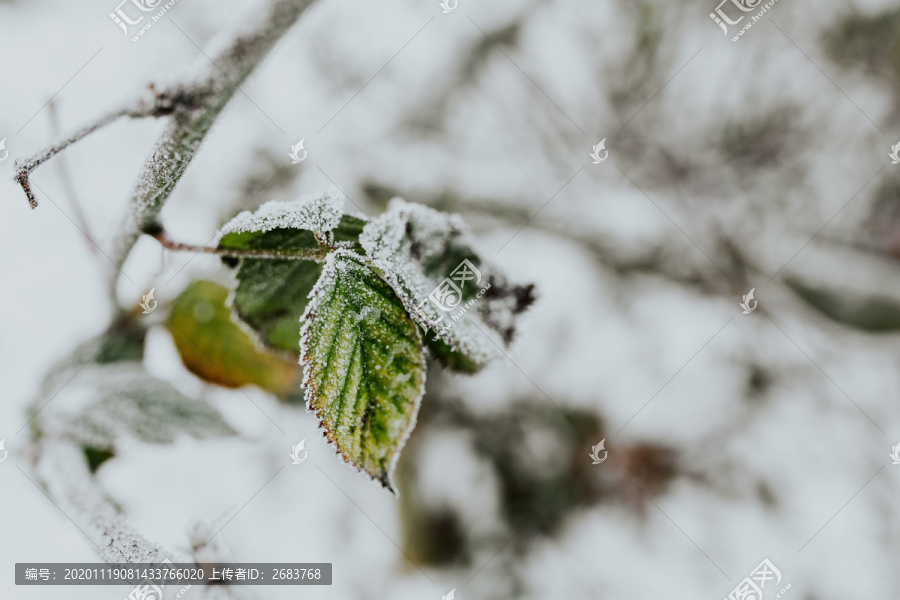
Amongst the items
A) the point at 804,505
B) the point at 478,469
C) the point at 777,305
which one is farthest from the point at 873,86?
the point at 478,469

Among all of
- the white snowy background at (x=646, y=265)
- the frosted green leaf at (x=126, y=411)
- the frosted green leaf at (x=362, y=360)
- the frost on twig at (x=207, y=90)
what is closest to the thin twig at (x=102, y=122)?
the frost on twig at (x=207, y=90)

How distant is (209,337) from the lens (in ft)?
2.47

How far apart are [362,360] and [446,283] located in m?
0.10

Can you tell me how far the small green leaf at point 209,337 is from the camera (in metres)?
0.75

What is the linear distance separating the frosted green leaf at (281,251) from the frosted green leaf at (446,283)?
3cm

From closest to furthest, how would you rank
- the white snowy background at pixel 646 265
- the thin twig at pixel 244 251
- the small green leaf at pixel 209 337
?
1. the thin twig at pixel 244 251
2. the small green leaf at pixel 209 337
3. the white snowy background at pixel 646 265

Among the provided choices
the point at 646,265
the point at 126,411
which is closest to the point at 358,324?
the point at 126,411

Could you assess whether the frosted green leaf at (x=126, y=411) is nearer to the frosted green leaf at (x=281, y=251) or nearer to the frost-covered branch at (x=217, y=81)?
the frosted green leaf at (x=281, y=251)

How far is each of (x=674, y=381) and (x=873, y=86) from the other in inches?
67.3

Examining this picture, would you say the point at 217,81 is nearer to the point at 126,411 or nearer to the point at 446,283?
the point at 446,283

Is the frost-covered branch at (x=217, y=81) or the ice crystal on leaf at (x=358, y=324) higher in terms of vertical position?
the frost-covered branch at (x=217, y=81)

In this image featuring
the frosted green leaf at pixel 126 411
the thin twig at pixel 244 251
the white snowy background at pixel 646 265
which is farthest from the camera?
the white snowy background at pixel 646 265

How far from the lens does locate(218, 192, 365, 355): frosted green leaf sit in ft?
1.16

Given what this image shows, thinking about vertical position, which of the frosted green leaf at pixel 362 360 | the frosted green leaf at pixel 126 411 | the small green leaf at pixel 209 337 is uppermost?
the small green leaf at pixel 209 337
